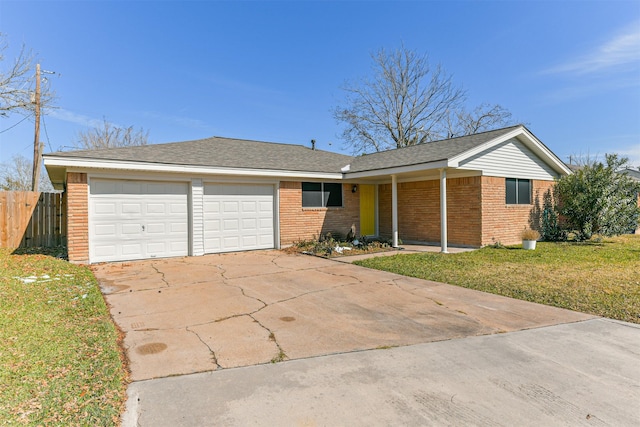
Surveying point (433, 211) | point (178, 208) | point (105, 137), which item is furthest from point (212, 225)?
point (105, 137)

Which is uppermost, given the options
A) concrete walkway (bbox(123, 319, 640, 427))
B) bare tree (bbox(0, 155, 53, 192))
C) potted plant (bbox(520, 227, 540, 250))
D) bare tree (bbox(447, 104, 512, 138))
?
bare tree (bbox(447, 104, 512, 138))

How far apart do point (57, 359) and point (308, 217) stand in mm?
10411

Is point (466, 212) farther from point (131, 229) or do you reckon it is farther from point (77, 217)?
point (77, 217)

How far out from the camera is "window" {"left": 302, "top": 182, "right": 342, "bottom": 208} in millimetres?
13422

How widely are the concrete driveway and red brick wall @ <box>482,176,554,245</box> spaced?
19.9 feet

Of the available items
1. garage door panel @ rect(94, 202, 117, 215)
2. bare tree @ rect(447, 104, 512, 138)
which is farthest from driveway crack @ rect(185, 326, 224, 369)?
bare tree @ rect(447, 104, 512, 138)

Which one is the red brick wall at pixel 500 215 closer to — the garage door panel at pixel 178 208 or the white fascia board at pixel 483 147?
the white fascia board at pixel 483 147

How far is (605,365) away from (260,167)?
403 inches

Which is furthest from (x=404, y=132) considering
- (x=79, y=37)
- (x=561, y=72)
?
(x=79, y=37)

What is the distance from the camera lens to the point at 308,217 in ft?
44.1

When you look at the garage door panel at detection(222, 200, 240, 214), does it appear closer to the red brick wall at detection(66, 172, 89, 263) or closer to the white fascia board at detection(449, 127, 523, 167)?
the red brick wall at detection(66, 172, 89, 263)

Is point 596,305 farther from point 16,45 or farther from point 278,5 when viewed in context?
point 16,45

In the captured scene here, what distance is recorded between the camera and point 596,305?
5.52 meters

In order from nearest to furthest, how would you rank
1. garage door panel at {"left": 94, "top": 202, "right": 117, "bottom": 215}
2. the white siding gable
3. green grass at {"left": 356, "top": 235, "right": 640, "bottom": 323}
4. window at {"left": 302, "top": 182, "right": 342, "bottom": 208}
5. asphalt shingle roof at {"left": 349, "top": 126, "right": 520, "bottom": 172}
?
green grass at {"left": 356, "top": 235, "right": 640, "bottom": 323} < garage door panel at {"left": 94, "top": 202, "right": 117, "bottom": 215} < asphalt shingle roof at {"left": 349, "top": 126, "right": 520, "bottom": 172} < the white siding gable < window at {"left": 302, "top": 182, "right": 342, "bottom": 208}
